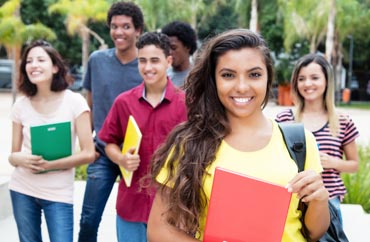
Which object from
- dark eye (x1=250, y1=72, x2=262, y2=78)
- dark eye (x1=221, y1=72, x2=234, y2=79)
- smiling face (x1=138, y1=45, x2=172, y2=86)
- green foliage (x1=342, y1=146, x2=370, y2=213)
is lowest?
green foliage (x1=342, y1=146, x2=370, y2=213)

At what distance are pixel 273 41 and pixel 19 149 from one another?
2715 centimetres

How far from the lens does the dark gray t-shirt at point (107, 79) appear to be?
348cm

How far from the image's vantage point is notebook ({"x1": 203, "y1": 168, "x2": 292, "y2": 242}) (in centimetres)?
153

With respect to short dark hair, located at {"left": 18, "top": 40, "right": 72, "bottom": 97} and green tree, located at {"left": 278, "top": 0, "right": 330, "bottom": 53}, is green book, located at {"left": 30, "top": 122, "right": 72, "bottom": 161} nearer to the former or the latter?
short dark hair, located at {"left": 18, "top": 40, "right": 72, "bottom": 97}

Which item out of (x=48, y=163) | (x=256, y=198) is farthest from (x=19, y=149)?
(x=256, y=198)

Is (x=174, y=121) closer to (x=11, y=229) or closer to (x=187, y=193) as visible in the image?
(x=187, y=193)

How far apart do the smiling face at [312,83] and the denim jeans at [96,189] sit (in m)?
1.30

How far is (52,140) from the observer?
3.02 metres

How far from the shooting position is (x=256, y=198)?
5.07 feet

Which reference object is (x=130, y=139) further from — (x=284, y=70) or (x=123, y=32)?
(x=284, y=70)

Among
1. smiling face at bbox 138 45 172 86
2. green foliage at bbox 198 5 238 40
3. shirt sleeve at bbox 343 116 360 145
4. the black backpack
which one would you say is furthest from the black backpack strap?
green foliage at bbox 198 5 238 40

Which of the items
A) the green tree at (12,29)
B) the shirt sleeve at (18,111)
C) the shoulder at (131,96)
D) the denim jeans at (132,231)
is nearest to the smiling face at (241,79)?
the shoulder at (131,96)

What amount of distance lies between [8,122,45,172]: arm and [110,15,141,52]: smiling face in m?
0.85

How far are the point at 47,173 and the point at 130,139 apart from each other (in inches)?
24.3
